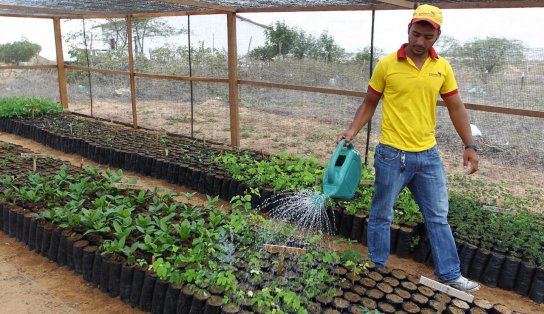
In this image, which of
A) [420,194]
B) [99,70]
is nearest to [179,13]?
[99,70]

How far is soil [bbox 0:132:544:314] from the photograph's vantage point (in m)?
2.97

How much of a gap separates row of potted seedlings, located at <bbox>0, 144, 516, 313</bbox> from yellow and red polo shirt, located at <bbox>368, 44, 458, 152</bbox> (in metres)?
0.87

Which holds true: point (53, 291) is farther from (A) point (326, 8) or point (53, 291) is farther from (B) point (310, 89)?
(A) point (326, 8)

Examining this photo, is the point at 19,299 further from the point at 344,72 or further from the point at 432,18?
the point at 344,72

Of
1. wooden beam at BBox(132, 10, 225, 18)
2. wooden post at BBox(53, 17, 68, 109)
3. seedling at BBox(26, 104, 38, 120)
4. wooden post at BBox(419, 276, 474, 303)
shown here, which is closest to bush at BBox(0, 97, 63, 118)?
seedling at BBox(26, 104, 38, 120)

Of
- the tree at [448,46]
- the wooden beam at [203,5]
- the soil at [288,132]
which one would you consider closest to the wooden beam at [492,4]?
the tree at [448,46]

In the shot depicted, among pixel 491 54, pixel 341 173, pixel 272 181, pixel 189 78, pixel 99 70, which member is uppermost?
→ pixel 491 54

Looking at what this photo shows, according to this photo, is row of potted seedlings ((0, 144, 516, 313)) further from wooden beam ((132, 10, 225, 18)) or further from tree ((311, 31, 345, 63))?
wooden beam ((132, 10, 225, 18))

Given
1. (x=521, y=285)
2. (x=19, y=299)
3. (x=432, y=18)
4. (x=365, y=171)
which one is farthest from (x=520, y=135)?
(x=19, y=299)

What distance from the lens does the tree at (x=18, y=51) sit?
10913 millimetres

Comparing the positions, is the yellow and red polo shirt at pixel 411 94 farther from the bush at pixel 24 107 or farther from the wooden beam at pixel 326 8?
the bush at pixel 24 107

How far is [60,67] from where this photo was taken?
1024cm

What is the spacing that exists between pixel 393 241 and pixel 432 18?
2023mm

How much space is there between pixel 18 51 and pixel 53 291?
10.2 m
